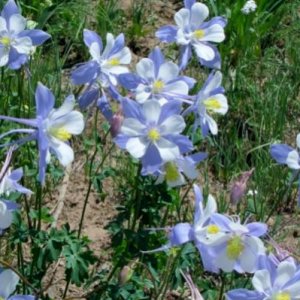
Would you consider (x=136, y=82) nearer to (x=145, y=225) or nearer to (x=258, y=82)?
(x=145, y=225)

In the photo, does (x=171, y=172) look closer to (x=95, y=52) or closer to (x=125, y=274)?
(x=125, y=274)

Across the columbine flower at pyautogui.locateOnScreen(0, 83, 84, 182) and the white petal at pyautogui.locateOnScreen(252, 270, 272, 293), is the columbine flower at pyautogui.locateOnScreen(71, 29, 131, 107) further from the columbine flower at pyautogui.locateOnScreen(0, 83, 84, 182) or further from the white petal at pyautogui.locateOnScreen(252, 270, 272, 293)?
the white petal at pyautogui.locateOnScreen(252, 270, 272, 293)

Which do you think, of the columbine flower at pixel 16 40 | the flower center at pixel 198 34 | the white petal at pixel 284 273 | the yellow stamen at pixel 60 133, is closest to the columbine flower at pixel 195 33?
the flower center at pixel 198 34

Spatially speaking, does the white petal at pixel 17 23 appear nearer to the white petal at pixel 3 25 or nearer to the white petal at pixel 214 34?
the white petal at pixel 3 25

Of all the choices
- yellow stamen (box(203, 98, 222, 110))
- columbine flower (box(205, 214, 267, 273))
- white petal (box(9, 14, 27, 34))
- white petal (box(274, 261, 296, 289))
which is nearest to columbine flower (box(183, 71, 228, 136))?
yellow stamen (box(203, 98, 222, 110))

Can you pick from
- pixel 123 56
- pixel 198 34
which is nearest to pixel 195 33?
pixel 198 34
